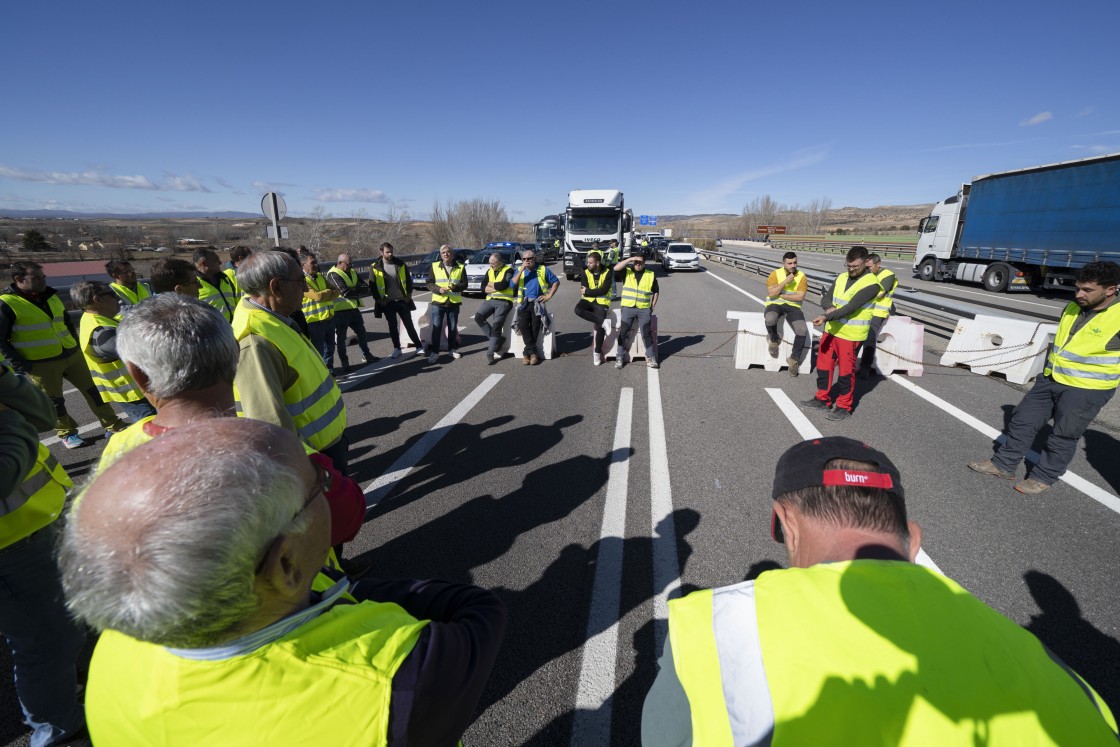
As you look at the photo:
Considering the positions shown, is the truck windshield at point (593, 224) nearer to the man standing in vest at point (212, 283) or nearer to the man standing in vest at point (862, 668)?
the man standing in vest at point (212, 283)

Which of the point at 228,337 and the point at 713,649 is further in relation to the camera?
the point at 228,337

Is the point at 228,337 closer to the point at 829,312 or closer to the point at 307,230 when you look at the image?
the point at 829,312

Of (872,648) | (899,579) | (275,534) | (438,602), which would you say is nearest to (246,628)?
(275,534)

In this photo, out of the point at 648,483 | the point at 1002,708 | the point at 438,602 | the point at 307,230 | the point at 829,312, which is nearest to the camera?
the point at 1002,708

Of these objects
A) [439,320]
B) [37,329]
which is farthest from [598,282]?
[37,329]

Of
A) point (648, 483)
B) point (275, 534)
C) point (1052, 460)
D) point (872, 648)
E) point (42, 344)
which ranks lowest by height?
point (648, 483)

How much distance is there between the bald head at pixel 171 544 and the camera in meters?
0.76

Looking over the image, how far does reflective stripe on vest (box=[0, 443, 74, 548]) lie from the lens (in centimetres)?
179

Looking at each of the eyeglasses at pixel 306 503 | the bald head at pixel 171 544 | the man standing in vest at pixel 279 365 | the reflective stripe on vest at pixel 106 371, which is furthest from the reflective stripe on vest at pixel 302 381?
the reflective stripe on vest at pixel 106 371

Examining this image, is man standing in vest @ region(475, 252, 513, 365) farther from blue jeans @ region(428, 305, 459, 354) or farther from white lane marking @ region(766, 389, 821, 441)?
white lane marking @ region(766, 389, 821, 441)

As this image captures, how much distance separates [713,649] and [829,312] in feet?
19.1

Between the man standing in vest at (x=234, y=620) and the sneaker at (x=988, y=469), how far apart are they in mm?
5329

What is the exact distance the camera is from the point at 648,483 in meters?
A: 4.32

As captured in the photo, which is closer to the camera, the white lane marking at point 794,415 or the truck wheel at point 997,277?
the white lane marking at point 794,415
